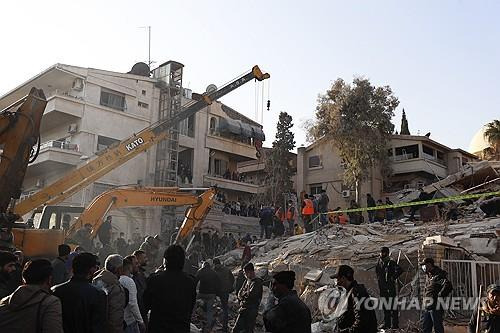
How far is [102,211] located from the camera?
43.0 feet

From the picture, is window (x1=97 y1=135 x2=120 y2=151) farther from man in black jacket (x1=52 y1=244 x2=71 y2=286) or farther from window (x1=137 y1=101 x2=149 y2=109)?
man in black jacket (x1=52 y1=244 x2=71 y2=286)

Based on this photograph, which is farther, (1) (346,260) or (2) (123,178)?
(2) (123,178)

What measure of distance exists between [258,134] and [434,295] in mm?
28925

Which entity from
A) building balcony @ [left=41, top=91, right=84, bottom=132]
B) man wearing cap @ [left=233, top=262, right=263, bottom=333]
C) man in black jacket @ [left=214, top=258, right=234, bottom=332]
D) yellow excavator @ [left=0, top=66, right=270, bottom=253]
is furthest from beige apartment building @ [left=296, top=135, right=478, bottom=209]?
man wearing cap @ [left=233, top=262, right=263, bottom=333]

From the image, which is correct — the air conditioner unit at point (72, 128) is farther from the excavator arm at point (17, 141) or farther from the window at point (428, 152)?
the window at point (428, 152)

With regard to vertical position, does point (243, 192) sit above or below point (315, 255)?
above

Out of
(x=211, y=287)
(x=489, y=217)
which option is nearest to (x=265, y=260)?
(x=211, y=287)

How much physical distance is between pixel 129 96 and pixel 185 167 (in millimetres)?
5797

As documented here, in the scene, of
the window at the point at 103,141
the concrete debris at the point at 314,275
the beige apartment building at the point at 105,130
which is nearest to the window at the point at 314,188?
the beige apartment building at the point at 105,130

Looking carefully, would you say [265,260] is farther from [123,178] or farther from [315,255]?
[123,178]

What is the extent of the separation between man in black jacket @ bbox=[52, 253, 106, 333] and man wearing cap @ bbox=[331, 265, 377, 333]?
7.97ft

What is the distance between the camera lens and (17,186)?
838cm

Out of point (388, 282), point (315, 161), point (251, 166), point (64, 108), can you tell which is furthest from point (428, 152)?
point (388, 282)

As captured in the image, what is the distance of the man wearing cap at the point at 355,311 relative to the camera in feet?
15.5
